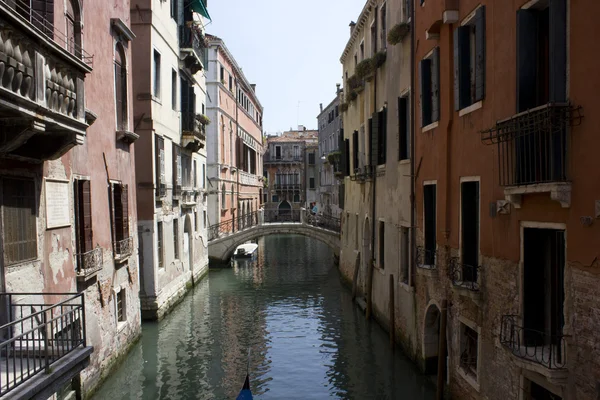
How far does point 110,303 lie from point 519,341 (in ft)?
24.9

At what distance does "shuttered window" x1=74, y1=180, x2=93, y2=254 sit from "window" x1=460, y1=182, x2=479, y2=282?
6.06 meters

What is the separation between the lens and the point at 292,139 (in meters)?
55.2

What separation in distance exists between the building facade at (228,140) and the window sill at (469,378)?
57.6 feet

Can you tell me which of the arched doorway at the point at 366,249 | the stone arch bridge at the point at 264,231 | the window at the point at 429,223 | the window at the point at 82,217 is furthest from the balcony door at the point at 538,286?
the stone arch bridge at the point at 264,231

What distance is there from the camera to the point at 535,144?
565 cm

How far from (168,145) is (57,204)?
341 inches

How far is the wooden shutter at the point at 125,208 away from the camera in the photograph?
11453mm

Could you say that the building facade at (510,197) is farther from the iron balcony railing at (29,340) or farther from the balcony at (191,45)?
the balcony at (191,45)

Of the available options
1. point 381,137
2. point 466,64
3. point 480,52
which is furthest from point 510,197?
point 381,137

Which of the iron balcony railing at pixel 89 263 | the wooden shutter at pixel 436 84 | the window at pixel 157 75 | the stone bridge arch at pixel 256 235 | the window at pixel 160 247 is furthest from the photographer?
the stone bridge arch at pixel 256 235

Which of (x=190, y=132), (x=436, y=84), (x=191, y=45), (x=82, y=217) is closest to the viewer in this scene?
(x=82, y=217)

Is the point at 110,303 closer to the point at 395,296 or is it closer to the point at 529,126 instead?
the point at 395,296

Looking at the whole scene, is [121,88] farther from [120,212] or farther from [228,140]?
[228,140]

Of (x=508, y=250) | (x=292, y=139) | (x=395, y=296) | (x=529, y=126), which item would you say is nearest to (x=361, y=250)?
(x=395, y=296)
